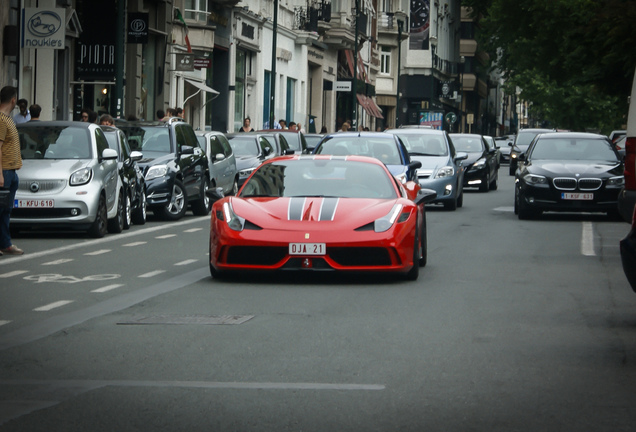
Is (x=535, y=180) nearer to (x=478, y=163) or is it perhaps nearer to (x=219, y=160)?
(x=219, y=160)

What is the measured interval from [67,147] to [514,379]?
12179 millimetres

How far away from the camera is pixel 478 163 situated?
3538cm

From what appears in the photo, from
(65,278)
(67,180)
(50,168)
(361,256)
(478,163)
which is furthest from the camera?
(478,163)

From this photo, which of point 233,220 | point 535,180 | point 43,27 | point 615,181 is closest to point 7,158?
point 233,220

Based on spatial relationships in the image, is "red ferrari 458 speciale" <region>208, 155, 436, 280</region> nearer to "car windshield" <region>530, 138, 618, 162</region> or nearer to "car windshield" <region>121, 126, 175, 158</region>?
"car windshield" <region>121, 126, 175, 158</region>

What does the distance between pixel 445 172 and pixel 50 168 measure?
32.3ft

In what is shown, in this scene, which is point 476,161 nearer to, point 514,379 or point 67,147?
point 67,147

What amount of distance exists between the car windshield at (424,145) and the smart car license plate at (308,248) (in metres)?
14.8

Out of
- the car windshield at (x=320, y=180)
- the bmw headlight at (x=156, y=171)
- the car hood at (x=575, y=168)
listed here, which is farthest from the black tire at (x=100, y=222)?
the car hood at (x=575, y=168)

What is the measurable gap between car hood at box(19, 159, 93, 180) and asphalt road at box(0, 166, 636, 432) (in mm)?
2678

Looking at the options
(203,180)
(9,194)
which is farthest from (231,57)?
(9,194)

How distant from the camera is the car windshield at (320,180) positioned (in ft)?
44.1

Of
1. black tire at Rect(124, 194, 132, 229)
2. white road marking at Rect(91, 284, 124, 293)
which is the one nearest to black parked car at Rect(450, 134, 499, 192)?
black tire at Rect(124, 194, 132, 229)

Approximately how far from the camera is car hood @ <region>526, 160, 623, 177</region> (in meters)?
23.1
